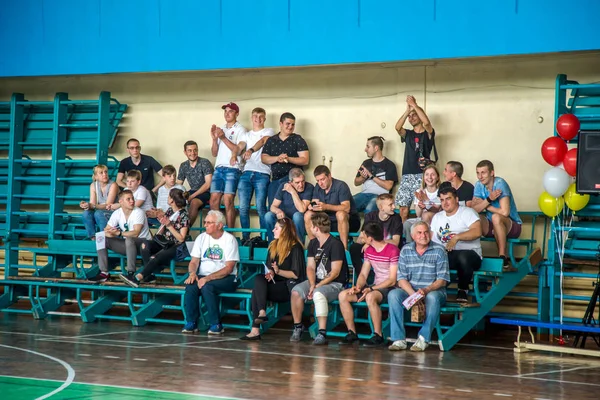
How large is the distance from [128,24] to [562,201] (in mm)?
6196

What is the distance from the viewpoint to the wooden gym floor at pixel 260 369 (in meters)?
6.75

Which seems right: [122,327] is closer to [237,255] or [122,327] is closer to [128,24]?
[237,255]

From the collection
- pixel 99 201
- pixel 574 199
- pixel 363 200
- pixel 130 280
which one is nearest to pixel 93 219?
pixel 99 201

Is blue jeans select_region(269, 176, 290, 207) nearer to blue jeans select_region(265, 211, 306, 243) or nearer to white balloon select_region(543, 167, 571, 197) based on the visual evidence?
blue jeans select_region(265, 211, 306, 243)

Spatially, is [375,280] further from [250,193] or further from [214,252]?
[250,193]

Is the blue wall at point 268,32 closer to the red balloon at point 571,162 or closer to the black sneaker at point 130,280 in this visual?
the red balloon at point 571,162

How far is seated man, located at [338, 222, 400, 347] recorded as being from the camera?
30.7 ft

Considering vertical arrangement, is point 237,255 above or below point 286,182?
below

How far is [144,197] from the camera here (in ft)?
39.6

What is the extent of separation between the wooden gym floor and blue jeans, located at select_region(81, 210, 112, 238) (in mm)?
2279

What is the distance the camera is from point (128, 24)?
12.1 m

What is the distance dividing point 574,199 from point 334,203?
272 cm

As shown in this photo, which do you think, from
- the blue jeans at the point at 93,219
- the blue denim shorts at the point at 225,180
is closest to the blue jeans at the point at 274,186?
the blue denim shorts at the point at 225,180

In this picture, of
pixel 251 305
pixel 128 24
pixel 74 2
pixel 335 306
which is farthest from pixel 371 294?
pixel 74 2
